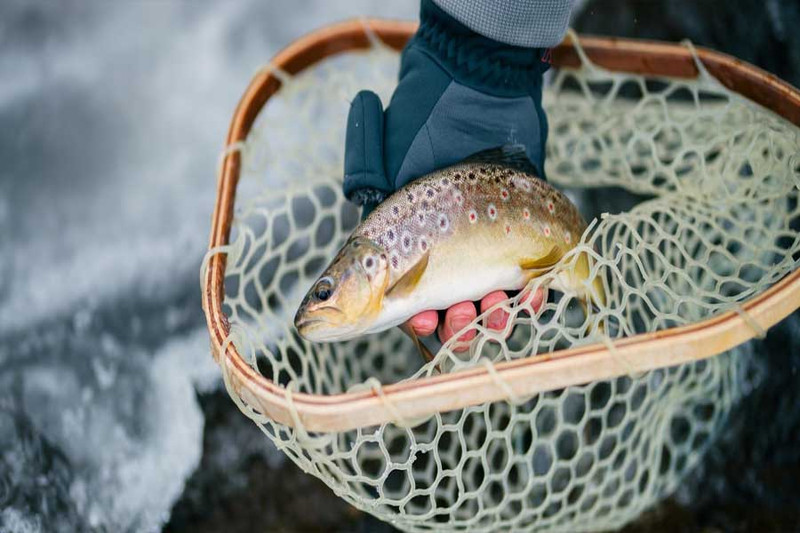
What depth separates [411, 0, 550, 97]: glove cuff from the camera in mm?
1631

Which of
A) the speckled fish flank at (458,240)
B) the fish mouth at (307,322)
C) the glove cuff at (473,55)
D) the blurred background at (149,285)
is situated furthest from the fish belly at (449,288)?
the blurred background at (149,285)

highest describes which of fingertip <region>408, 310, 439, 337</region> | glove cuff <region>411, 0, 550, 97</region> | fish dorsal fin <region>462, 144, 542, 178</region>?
glove cuff <region>411, 0, 550, 97</region>

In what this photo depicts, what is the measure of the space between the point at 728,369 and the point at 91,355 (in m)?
2.15

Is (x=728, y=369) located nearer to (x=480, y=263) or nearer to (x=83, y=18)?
(x=480, y=263)

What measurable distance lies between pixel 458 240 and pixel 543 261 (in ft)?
0.66

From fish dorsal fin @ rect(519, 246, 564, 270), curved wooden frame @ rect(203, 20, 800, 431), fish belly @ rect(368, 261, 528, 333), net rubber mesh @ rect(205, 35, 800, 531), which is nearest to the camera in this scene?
curved wooden frame @ rect(203, 20, 800, 431)

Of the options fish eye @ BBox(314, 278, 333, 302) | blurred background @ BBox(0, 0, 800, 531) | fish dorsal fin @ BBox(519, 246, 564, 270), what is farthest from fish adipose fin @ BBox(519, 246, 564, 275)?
blurred background @ BBox(0, 0, 800, 531)

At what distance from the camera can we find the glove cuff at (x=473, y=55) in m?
1.63

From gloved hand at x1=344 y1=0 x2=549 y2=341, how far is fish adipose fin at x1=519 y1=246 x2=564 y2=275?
76mm

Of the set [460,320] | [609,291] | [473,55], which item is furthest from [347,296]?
[609,291]

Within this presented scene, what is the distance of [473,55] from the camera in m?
1.64

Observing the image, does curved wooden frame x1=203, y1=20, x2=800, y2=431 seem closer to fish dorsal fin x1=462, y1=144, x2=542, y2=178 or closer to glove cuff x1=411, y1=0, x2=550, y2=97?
fish dorsal fin x1=462, y1=144, x2=542, y2=178

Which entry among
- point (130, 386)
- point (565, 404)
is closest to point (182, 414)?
point (130, 386)

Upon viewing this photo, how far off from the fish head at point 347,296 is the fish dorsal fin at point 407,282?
0.07 ft
